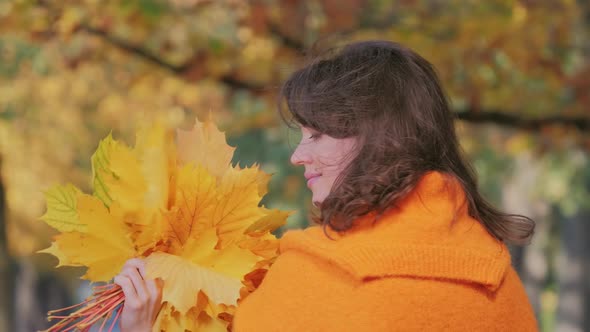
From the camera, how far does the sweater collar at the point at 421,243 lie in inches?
85.1

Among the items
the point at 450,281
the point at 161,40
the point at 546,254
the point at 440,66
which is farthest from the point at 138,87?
the point at 546,254

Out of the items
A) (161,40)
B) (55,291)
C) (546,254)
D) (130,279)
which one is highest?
(161,40)

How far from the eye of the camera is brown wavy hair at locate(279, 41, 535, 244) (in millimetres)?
2234

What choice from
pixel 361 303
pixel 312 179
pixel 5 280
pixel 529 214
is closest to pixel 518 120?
pixel 5 280

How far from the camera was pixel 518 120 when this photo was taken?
841 cm

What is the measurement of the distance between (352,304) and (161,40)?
19.9ft

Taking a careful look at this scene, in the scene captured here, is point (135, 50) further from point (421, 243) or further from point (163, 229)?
point (421, 243)

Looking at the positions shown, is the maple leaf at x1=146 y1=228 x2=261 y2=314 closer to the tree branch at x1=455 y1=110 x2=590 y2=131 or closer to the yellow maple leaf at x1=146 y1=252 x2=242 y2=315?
the yellow maple leaf at x1=146 y1=252 x2=242 y2=315

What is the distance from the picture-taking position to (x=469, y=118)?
8.23 metres

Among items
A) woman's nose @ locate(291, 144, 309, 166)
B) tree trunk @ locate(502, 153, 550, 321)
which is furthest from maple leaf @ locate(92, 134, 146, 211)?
tree trunk @ locate(502, 153, 550, 321)

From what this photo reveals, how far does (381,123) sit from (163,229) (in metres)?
0.59

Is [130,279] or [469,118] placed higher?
[130,279]

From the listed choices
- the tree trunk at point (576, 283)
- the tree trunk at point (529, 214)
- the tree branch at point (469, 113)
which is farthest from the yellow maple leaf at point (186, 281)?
the tree trunk at point (529, 214)

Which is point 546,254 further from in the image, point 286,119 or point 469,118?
point 286,119
